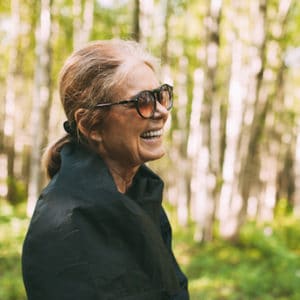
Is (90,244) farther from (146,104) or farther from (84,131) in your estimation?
(146,104)

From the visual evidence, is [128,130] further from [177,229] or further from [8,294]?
[177,229]

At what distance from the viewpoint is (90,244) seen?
1.54m

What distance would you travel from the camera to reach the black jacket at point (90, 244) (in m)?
1.49

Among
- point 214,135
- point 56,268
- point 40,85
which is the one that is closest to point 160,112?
point 56,268

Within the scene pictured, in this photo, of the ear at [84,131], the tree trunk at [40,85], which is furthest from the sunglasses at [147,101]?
the tree trunk at [40,85]

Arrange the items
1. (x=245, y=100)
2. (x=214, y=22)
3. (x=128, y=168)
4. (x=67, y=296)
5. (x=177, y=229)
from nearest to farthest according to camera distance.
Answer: (x=67, y=296)
(x=128, y=168)
(x=214, y=22)
(x=245, y=100)
(x=177, y=229)

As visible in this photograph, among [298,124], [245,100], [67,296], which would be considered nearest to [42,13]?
[245,100]

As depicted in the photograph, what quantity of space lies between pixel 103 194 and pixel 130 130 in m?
0.30

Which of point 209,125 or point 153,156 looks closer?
point 153,156

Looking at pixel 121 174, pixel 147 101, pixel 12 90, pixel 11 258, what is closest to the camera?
pixel 147 101

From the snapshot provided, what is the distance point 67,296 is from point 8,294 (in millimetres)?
4480

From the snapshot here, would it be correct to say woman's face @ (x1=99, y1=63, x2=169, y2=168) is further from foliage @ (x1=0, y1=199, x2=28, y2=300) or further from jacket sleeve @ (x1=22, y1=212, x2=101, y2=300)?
foliage @ (x1=0, y1=199, x2=28, y2=300)

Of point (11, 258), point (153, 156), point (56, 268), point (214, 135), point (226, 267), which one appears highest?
point (153, 156)

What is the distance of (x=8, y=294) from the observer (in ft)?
18.0
